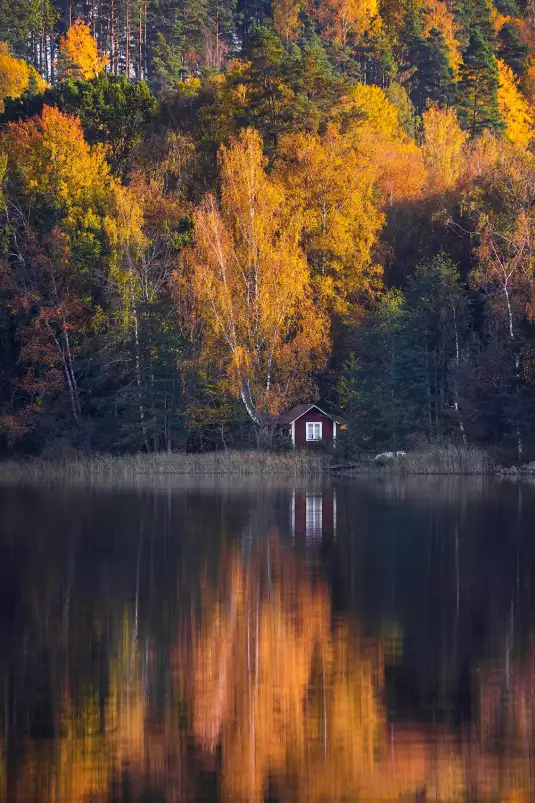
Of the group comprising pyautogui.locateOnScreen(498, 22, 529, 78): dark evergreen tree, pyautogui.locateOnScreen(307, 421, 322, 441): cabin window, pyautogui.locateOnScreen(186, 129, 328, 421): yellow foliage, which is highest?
pyautogui.locateOnScreen(498, 22, 529, 78): dark evergreen tree

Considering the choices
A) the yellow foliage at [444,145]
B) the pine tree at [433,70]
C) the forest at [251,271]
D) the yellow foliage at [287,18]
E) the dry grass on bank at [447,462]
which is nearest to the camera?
the dry grass on bank at [447,462]

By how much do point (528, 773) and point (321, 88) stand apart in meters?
Result: 56.9

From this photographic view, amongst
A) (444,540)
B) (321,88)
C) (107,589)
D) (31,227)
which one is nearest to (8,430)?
(31,227)

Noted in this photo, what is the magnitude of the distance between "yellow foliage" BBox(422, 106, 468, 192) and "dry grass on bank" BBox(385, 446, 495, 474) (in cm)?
2092

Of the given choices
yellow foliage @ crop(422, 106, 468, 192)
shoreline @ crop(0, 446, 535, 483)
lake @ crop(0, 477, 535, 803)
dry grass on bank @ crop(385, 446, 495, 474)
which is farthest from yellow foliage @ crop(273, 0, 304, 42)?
lake @ crop(0, 477, 535, 803)

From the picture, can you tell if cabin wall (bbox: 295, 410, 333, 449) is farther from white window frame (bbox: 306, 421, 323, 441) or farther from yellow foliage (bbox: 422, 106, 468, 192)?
yellow foliage (bbox: 422, 106, 468, 192)

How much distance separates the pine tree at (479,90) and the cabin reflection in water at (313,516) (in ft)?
150

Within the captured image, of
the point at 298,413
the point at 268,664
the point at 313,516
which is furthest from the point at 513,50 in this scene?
the point at 268,664

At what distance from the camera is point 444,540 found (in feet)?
93.5

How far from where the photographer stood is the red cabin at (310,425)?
190ft

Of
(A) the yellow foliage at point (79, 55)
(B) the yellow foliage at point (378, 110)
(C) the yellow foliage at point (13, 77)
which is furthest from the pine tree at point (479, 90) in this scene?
(A) the yellow foliage at point (79, 55)

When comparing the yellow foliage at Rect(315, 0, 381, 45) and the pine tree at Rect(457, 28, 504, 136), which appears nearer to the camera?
the pine tree at Rect(457, 28, 504, 136)

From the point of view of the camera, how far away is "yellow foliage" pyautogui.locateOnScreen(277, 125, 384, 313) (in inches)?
2392

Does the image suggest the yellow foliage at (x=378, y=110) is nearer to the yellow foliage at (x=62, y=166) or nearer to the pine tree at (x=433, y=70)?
the pine tree at (x=433, y=70)
